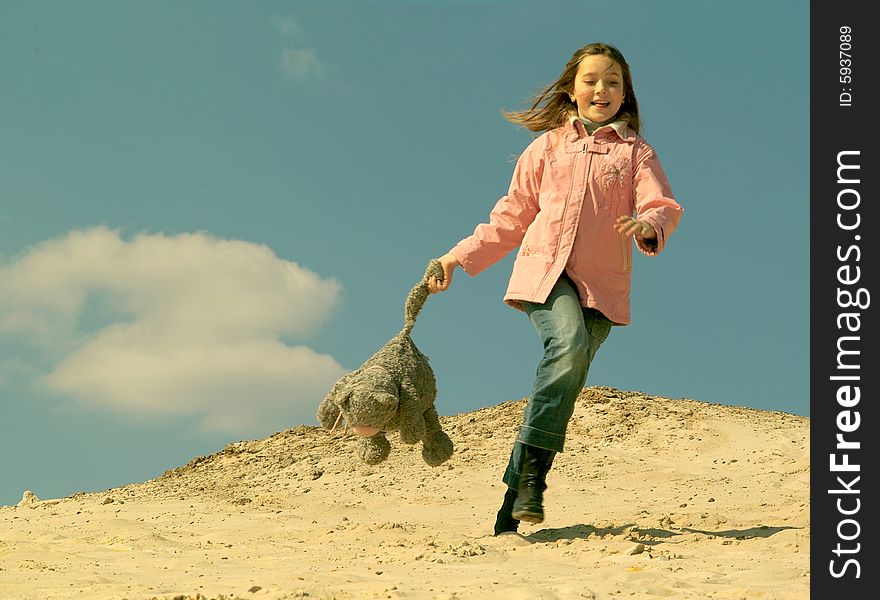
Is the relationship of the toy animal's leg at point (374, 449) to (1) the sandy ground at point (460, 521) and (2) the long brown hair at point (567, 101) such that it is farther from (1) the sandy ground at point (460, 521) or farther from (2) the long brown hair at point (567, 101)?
(2) the long brown hair at point (567, 101)

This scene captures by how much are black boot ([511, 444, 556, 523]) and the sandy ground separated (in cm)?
17

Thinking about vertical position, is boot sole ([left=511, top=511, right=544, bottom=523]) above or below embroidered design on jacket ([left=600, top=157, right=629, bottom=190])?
below

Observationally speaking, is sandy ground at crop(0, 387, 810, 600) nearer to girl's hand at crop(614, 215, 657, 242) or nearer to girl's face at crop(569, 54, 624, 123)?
girl's hand at crop(614, 215, 657, 242)

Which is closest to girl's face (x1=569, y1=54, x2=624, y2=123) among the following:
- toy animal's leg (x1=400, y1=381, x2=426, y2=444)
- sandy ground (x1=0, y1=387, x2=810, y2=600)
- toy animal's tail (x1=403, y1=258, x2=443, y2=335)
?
toy animal's tail (x1=403, y1=258, x2=443, y2=335)

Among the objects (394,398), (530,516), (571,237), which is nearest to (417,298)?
(394,398)

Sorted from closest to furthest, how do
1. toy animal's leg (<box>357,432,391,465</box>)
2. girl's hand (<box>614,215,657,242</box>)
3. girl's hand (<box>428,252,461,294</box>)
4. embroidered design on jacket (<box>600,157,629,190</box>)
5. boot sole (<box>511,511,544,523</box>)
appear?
1. girl's hand (<box>614,215,657,242</box>)
2. boot sole (<box>511,511,544,523</box>)
3. embroidered design on jacket (<box>600,157,629,190</box>)
4. toy animal's leg (<box>357,432,391,465</box>)
5. girl's hand (<box>428,252,461,294</box>)

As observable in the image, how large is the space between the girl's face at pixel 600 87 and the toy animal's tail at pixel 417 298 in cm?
108

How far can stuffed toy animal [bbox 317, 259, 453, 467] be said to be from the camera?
4293 mm

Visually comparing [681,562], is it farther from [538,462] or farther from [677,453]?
[677,453]

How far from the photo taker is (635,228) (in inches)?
159

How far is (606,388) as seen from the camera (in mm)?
10461

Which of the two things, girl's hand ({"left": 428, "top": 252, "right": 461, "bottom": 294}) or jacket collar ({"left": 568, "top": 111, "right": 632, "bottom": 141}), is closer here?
jacket collar ({"left": 568, "top": 111, "right": 632, "bottom": 141})
